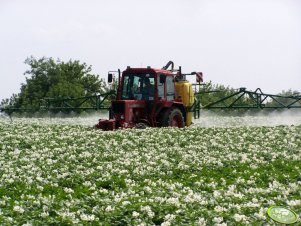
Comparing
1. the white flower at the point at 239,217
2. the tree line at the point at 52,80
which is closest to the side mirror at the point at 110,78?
the white flower at the point at 239,217

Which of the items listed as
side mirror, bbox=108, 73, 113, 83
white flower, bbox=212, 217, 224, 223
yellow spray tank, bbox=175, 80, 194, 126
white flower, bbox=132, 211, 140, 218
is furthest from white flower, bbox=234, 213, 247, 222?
yellow spray tank, bbox=175, 80, 194, 126

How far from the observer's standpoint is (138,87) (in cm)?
2716

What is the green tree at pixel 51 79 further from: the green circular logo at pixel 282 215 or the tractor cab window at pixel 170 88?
the green circular logo at pixel 282 215

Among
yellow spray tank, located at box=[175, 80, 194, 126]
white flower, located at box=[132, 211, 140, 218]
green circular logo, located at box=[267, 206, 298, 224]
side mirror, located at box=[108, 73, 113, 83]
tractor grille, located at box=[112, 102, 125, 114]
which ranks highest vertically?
side mirror, located at box=[108, 73, 113, 83]

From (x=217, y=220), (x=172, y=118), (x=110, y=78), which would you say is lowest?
(x=217, y=220)

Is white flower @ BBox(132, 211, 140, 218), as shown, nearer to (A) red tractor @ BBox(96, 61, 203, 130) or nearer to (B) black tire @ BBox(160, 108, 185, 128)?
(A) red tractor @ BBox(96, 61, 203, 130)

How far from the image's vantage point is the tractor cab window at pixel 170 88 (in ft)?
90.2

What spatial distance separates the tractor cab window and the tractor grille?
3.03 metres

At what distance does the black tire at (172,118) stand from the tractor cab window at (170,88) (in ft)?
2.44

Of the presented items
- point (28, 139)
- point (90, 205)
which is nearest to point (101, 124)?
point (28, 139)

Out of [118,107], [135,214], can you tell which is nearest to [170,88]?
[118,107]

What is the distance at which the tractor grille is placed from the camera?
25391 mm

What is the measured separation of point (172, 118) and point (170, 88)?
1.68 metres

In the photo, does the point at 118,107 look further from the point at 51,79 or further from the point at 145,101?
the point at 51,79
